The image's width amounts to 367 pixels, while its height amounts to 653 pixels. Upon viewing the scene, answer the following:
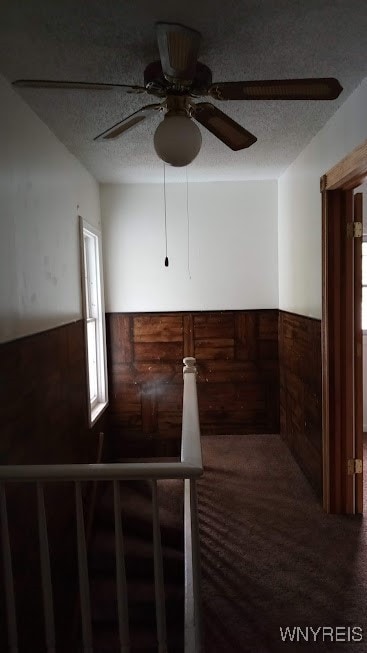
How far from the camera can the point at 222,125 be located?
2039 millimetres

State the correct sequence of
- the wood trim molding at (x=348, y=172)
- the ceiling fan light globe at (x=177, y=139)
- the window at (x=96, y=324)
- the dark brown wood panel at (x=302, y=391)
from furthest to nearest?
1. the window at (x=96, y=324)
2. the dark brown wood panel at (x=302, y=391)
3. the wood trim molding at (x=348, y=172)
4. the ceiling fan light globe at (x=177, y=139)

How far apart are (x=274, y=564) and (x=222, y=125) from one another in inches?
85.9

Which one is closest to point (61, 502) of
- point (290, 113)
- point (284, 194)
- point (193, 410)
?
point (193, 410)

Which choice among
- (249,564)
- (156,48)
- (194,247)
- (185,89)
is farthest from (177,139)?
(194,247)

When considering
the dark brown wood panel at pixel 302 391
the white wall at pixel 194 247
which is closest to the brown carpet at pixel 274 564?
the dark brown wood panel at pixel 302 391

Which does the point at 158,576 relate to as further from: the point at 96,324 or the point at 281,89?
the point at 96,324

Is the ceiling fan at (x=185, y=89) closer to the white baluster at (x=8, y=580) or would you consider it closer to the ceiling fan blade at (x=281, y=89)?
the ceiling fan blade at (x=281, y=89)

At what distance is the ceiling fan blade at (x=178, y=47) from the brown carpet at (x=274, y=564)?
226cm

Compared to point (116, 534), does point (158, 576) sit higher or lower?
lower

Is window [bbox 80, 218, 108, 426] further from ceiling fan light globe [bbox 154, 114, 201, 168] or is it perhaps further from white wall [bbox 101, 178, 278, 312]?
ceiling fan light globe [bbox 154, 114, 201, 168]

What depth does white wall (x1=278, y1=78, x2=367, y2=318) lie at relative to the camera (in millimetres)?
2484

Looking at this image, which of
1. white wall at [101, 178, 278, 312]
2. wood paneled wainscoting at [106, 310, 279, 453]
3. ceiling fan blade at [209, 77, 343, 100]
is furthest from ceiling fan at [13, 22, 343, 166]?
wood paneled wainscoting at [106, 310, 279, 453]

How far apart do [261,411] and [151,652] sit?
2.53 metres

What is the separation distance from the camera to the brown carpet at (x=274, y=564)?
2.00 meters
